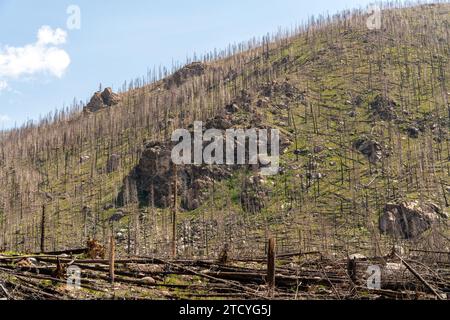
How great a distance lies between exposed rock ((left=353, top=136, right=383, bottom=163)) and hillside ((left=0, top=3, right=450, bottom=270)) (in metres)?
0.20

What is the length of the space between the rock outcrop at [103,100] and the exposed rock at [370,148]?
4299 inches

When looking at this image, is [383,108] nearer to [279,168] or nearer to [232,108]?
[279,168]

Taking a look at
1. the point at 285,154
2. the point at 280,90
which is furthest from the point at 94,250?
the point at 280,90

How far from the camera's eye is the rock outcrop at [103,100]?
590 ft

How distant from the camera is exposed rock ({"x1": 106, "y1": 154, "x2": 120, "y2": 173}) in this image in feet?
388

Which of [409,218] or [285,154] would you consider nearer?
[409,218]

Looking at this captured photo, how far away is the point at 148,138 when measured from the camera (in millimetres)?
125312

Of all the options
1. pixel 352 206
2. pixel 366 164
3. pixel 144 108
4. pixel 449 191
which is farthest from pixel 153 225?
pixel 144 108

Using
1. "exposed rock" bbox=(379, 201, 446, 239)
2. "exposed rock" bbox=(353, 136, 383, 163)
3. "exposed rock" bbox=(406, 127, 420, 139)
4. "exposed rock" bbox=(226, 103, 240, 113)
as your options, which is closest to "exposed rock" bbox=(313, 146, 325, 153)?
"exposed rock" bbox=(353, 136, 383, 163)

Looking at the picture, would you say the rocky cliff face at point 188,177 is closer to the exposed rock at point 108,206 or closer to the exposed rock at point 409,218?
the exposed rock at point 108,206

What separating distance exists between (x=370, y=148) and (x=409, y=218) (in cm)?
2746

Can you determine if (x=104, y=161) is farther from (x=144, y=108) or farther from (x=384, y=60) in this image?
(x=384, y=60)

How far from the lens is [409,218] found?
215 ft

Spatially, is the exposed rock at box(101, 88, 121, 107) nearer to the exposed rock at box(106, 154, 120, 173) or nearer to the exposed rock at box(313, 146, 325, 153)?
the exposed rock at box(106, 154, 120, 173)
